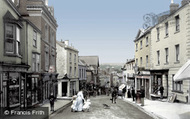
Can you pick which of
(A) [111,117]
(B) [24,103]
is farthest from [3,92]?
(A) [111,117]

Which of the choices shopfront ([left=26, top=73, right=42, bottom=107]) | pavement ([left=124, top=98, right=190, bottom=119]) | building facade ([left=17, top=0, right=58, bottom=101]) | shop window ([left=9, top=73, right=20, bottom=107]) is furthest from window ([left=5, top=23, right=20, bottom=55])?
pavement ([left=124, top=98, right=190, bottom=119])

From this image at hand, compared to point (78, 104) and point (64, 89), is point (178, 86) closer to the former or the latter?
point (78, 104)

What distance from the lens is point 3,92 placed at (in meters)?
12.4

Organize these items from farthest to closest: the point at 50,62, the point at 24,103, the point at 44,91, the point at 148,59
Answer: the point at 148,59, the point at 50,62, the point at 44,91, the point at 24,103

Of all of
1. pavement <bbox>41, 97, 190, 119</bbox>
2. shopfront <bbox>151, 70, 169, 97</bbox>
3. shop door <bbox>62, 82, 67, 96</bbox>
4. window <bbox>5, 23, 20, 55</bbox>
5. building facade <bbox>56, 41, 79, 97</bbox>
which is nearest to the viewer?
window <bbox>5, 23, 20, 55</bbox>

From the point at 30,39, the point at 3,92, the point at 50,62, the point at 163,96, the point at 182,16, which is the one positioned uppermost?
the point at 182,16

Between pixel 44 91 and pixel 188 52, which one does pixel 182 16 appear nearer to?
pixel 188 52

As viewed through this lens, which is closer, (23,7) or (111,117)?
(111,117)

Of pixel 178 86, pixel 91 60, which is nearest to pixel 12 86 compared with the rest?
pixel 178 86

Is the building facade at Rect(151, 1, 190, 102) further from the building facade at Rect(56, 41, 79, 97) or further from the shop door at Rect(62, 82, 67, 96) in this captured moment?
the shop door at Rect(62, 82, 67, 96)

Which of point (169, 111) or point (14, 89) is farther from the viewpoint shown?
point (169, 111)

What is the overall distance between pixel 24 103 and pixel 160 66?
16.0m

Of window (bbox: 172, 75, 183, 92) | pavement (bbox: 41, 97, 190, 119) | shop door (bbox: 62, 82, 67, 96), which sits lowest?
shop door (bbox: 62, 82, 67, 96)

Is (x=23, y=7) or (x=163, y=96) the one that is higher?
(x=23, y=7)
